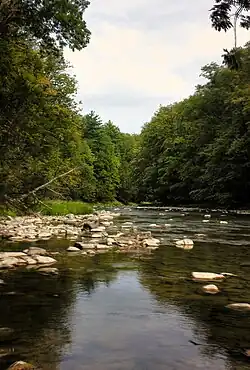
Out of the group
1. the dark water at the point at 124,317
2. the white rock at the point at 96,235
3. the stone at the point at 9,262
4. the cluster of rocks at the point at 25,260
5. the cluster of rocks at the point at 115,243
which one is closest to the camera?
the dark water at the point at 124,317

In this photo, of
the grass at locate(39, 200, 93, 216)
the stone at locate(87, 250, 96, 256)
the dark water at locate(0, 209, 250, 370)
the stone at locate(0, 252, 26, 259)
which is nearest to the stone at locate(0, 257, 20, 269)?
the stone at locate(0, 252, 26, 259)

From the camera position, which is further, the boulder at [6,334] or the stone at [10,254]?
the stone at [10,254]

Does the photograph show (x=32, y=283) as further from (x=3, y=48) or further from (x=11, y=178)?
(x=3, y=48)

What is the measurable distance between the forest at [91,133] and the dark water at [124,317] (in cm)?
400

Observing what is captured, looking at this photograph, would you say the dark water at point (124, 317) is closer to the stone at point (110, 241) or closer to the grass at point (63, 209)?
the stone at point (110, 241)

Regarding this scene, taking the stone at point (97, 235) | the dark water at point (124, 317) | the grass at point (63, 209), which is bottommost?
the dark water at point (124, 317)

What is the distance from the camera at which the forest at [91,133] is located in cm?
1341

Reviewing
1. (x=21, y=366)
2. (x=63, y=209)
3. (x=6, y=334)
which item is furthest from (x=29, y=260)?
(x=63, y=209)

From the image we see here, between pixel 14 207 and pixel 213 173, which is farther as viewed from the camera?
pixel 213 173

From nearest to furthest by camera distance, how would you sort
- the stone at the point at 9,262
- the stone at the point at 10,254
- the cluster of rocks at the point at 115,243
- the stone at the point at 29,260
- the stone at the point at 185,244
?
the stone at the point at 9,262, the stone at the point at 29,260, the stone at the point at 10,254, the cluster of rocks at the point at 115,243, the stone at the point at 185,244

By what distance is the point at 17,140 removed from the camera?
558 inches

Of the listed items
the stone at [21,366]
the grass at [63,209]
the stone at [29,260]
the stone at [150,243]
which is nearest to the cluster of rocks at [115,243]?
the stone at [150,243]

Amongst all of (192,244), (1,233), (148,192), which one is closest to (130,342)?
(192,244)

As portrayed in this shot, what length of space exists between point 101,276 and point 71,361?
5.45 meters
